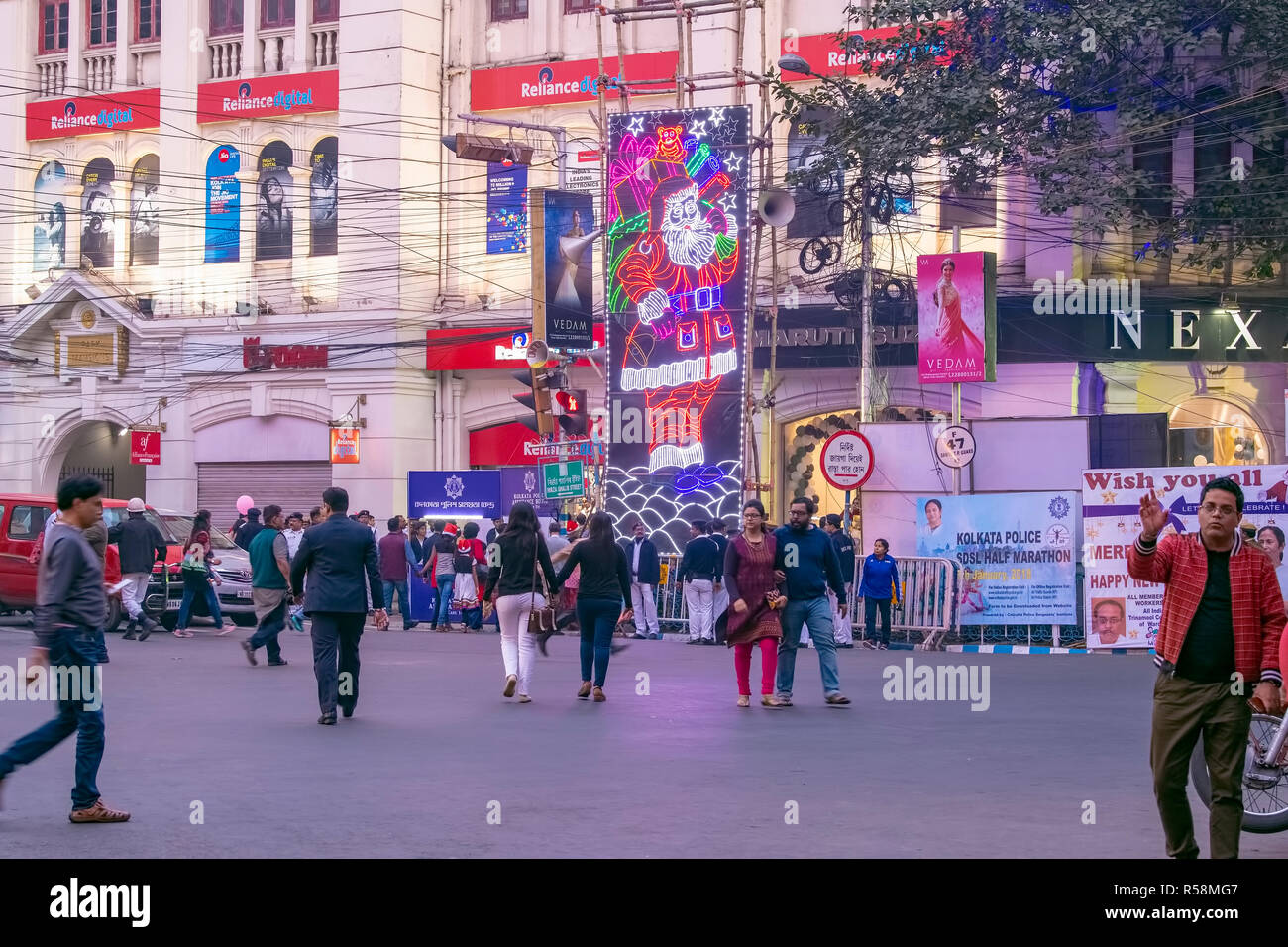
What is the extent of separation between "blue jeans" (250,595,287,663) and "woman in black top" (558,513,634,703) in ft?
14.4

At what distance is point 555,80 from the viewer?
3209 centimetres

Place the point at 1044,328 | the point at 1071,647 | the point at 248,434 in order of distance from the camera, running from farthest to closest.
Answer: the point at 248,434 → the point at 1044,328 → the point at 1071,647

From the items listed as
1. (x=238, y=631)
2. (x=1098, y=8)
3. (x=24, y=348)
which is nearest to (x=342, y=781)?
(x=238, y=631)

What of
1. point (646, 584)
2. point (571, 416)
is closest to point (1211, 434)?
point (646, 584)

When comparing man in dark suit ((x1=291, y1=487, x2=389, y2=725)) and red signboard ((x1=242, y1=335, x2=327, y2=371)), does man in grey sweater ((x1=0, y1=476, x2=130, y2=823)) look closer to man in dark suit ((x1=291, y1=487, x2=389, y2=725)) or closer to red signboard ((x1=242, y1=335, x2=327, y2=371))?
man in dark suit ((x1=291, y1=487, x2=389, y2=725))

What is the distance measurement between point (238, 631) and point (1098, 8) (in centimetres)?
1581

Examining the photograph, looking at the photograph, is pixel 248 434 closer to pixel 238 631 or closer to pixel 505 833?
pixel 238 631

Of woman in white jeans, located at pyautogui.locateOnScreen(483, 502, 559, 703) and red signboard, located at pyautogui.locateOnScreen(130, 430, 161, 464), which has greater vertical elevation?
red signboard, located at pyautogui.locateOnScreen(130, 430, 161, 464)

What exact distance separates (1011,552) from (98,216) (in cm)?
2235

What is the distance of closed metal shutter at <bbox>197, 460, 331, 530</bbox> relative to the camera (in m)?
34.3

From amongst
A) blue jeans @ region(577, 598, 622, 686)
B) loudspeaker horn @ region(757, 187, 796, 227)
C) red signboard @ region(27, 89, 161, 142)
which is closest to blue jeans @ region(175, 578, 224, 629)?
blue jeans @ region(577, 598, 622, 686)

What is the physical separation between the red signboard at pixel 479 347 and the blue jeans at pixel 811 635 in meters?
16.8
